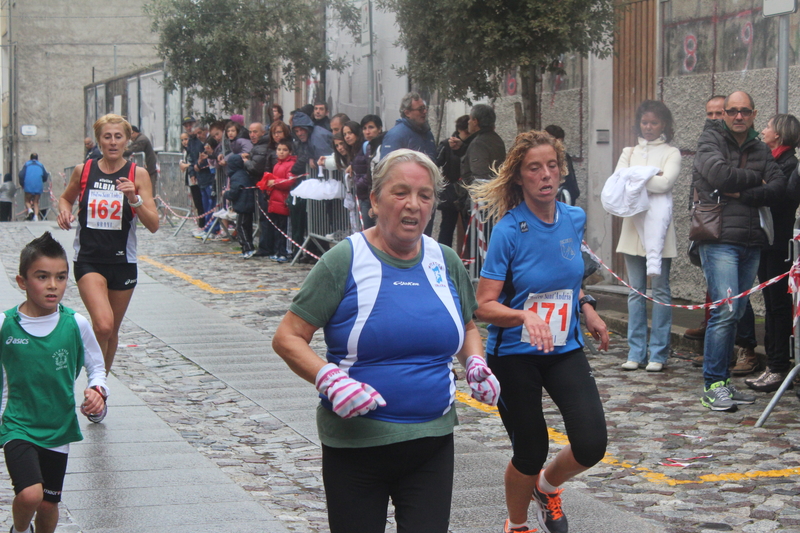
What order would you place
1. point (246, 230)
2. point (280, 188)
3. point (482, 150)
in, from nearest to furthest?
point (482, 150)
point (280, 188)
point (246, 230)

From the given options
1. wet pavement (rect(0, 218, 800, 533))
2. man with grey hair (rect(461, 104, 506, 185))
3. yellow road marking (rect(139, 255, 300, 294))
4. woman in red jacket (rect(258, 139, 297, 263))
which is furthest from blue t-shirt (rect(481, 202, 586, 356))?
woman in red jacket (rect(258, 139, 297, 263))

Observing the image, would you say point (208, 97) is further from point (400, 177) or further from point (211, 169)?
point (400, 177)

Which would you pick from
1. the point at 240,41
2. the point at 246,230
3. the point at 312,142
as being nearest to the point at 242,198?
the point at 246,230

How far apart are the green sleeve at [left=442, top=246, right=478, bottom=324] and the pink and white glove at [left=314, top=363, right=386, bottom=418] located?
585 mm

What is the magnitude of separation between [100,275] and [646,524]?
3875mm

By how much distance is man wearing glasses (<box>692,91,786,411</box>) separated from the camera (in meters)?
7.39

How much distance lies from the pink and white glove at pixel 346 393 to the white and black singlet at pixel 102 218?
4.26 metres

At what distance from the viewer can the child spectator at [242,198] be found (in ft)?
55.2

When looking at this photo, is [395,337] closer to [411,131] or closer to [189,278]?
[411,131]

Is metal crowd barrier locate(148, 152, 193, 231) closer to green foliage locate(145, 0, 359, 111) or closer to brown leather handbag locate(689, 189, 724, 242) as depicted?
green foliage locate(145, 0, 359, 111)

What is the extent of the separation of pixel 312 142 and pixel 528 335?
11.8m

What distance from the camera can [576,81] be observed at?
13.3m

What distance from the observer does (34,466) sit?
407cm

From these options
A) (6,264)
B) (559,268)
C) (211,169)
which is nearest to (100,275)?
(559,268)
